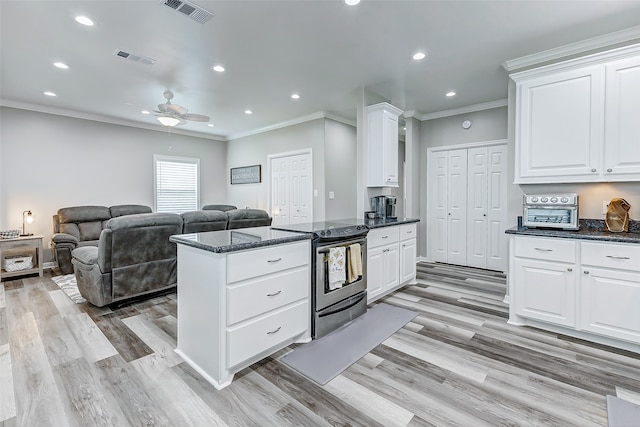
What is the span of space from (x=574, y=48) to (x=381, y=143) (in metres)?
2.18

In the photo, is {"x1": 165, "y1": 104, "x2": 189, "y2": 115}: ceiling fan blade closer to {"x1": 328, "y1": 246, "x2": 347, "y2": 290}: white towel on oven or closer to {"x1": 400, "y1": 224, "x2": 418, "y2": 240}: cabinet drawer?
{"x1": 328, "y1": 246, "x2": 347, "y2": 290}: white towel on oven

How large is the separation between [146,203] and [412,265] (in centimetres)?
573

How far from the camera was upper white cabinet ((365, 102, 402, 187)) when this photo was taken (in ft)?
13.4

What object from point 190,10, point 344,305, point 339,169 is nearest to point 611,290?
point 344,305

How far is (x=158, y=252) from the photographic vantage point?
3459mm

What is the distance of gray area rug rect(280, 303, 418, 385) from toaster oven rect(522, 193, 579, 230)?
1.55 metres

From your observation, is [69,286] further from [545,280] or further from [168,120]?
[545,280]

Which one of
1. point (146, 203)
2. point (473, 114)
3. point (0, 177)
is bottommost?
point (146, 203)

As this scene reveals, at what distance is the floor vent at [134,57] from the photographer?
10.6ft

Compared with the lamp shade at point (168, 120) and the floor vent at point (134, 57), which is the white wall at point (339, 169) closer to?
the lamp shade at point (168, 120)

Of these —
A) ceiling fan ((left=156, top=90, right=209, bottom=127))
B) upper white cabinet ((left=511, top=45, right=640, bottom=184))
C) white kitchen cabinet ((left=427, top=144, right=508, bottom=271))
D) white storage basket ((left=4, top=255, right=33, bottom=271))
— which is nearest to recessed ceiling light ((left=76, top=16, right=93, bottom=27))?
ceiling fan ((left=156, top=90, right=209, bottom=127))

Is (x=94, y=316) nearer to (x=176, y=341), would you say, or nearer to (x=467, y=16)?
(x=176, y=341)

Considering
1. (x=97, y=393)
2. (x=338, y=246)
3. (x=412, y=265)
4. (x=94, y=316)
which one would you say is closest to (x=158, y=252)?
(x=94, y=316)

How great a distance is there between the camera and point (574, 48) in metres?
3.04
